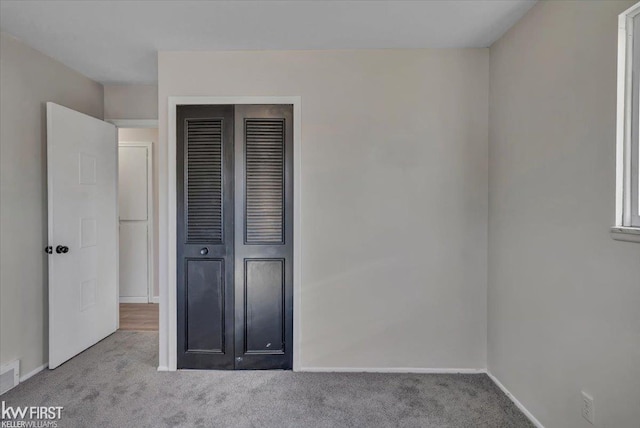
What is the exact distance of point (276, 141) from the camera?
267cm

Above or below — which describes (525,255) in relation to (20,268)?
above

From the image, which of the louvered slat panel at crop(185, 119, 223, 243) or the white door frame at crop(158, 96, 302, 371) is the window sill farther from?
the louvered slat panel at crop(185, 119, 223, 243)

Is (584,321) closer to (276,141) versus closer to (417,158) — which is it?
(417,158)

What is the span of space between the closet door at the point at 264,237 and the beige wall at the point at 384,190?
0.45 ft

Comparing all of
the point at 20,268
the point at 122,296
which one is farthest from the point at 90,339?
the point at 122,296

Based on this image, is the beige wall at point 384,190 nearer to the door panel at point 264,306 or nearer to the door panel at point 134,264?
the door panel at point 264,306

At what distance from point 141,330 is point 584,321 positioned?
3713 mm

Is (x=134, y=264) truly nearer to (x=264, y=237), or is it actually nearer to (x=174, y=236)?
(x=174, y=236)

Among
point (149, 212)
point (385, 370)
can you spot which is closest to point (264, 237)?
point (385, 370)

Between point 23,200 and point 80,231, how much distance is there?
489 mm

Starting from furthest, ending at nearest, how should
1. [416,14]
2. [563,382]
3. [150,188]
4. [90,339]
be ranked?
1. [150,188]
2. [90,339]
3. [416,14]
4. [563,382]

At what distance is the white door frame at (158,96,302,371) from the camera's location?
8.73 ft

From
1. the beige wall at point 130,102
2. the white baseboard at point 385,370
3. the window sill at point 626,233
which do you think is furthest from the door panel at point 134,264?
the window sill at point 626,233
